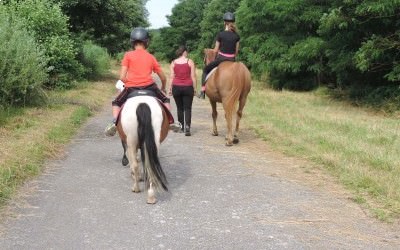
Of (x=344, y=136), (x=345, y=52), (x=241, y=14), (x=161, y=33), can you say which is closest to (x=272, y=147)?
(x=344, y=136)

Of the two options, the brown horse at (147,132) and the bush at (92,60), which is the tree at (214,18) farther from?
the brown horse at (147,132)

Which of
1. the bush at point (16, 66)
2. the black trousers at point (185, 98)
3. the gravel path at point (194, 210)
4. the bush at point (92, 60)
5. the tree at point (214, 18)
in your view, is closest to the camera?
the gravel path at point (194, 210)

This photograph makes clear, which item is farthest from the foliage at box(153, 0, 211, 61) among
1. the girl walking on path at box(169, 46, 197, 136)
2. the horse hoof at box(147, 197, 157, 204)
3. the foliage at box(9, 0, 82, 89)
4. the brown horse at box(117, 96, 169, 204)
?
the horse hoof at box(147, 197, 157, 204)

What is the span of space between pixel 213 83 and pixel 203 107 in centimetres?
738

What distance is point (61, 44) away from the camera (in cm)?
1820

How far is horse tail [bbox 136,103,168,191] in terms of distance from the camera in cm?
618

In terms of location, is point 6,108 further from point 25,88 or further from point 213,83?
point 213,83

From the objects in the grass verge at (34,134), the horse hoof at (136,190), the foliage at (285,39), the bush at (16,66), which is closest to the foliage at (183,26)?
the foliage at (285,39)

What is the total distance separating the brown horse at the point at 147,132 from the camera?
6.19 meters

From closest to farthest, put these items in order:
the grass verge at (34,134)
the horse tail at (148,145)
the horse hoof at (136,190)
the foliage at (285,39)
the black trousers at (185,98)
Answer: the horse tail at (148,145) < the horse hoof at (136,190) < the grass verge at (34,134) < the black trousers at (185,98) < the foliage at (285,39)

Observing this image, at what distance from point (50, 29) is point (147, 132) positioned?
530 inches

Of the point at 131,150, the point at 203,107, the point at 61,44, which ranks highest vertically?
the point at 61,44

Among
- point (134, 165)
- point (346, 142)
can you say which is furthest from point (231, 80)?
point (134, 165)

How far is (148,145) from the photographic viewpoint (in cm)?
618
